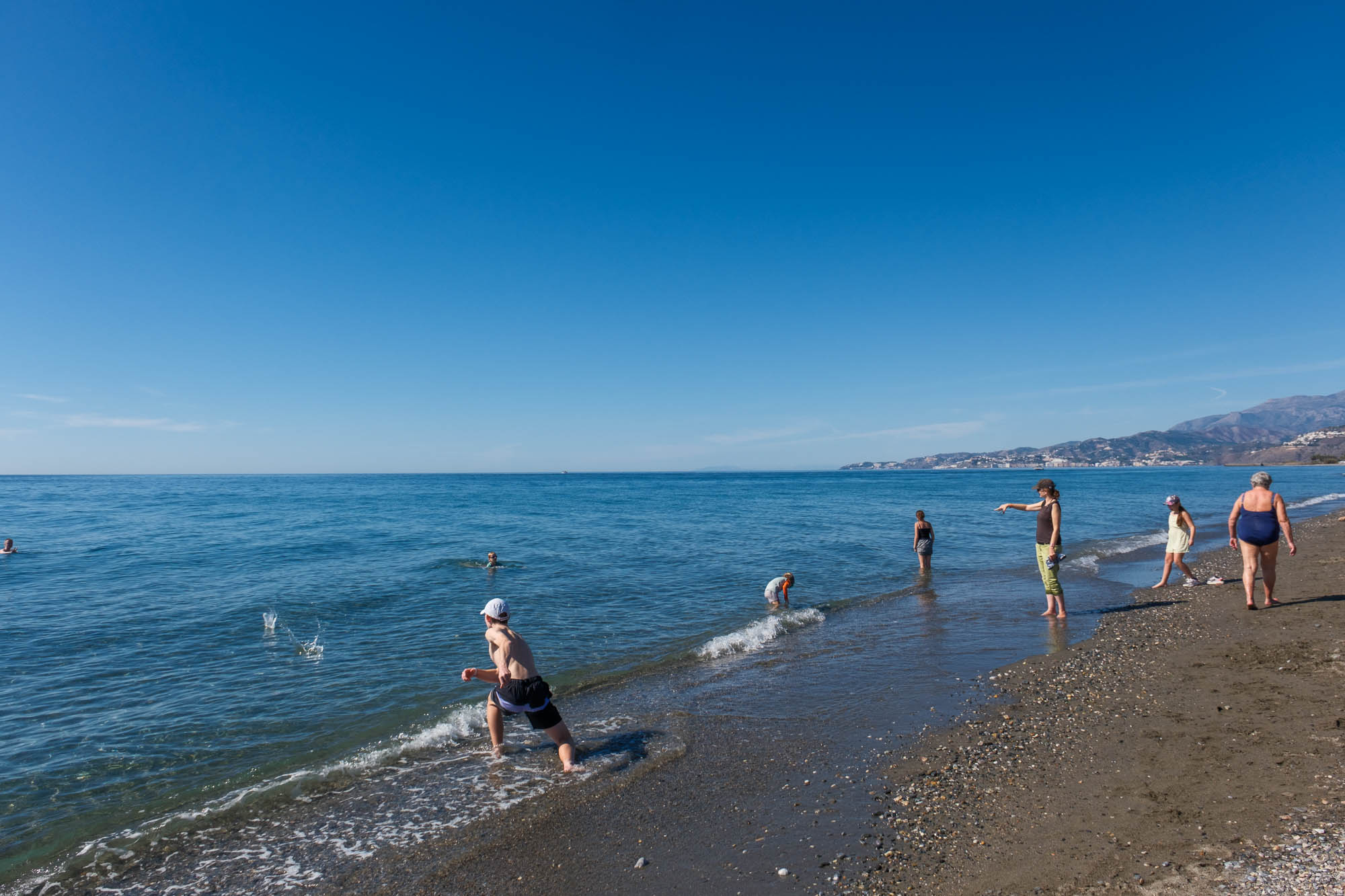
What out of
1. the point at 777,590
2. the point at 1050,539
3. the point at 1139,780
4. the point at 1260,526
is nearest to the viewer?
the point at 1139,780

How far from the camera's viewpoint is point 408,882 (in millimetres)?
4965

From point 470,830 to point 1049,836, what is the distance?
4.93 m

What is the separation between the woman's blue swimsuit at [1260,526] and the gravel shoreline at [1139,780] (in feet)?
5.33

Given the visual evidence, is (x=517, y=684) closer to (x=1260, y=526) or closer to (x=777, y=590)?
(x=777, y=590)

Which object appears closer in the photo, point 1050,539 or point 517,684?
point 517,684

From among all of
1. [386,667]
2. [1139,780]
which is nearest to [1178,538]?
[1139,780]

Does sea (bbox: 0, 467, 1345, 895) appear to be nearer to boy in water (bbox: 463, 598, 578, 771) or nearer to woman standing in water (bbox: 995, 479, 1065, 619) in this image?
boy in water (bbox: 463, 598, 578, 771)

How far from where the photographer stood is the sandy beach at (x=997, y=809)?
4.33 metres

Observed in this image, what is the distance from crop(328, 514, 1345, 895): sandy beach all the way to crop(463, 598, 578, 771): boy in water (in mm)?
835

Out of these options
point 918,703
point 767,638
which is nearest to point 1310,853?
point 918,703

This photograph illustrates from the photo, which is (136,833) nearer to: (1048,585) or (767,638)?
(767,638)

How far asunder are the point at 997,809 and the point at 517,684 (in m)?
4.90

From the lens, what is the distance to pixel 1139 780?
5.48 meters

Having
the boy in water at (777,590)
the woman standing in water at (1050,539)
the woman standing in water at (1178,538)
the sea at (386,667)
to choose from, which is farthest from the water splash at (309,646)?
the woman standing in water at (1178,538)
